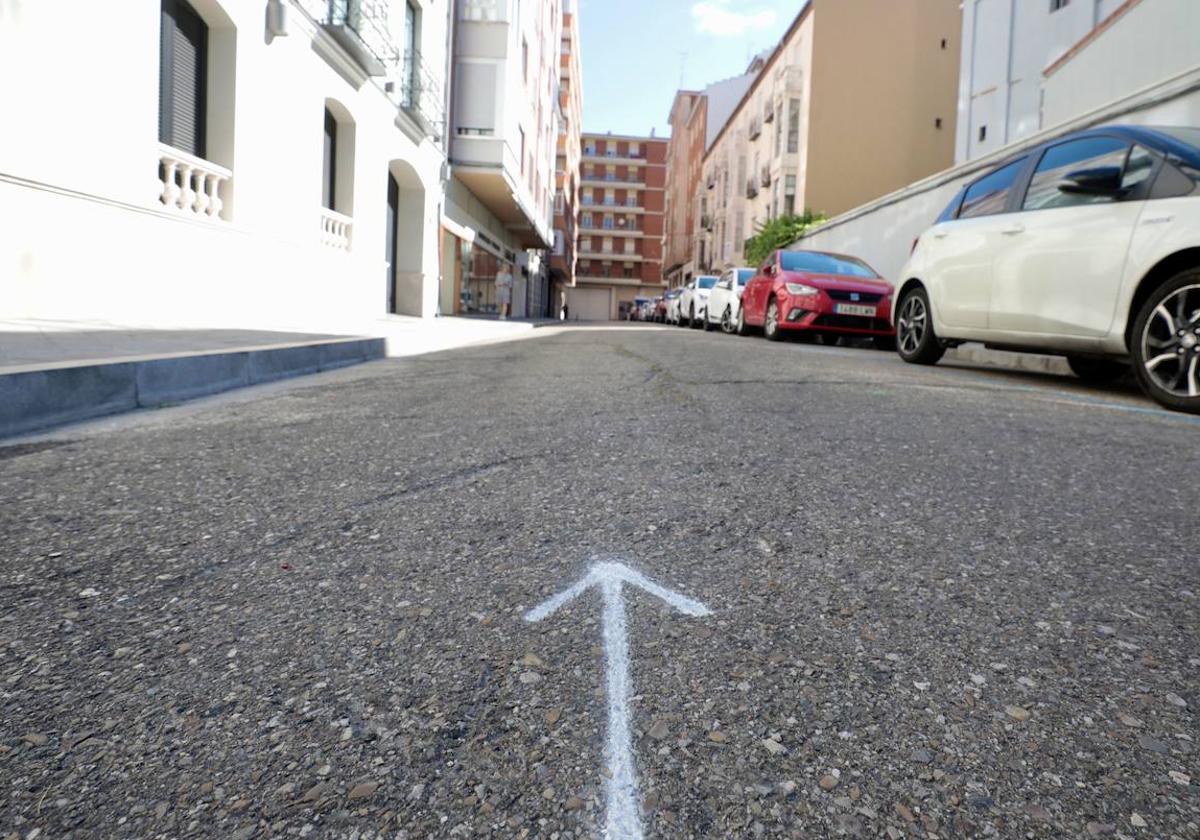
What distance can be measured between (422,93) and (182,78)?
955cm

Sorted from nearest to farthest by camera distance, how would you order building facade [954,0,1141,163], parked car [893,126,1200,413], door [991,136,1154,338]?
parked car [893,126,1200,413] → door [991,136,1154,338] → building facade [954,0,1141,163]

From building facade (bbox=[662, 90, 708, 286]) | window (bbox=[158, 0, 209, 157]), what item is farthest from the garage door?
window (bbox=[158, 0, 209, 157])

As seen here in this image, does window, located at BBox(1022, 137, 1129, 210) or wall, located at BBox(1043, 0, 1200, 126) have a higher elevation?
wall, located at BBox(1043, 0, 1200, 126)

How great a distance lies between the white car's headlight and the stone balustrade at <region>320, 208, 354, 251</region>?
24.4 ft

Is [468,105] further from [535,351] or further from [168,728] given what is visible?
[168,728]

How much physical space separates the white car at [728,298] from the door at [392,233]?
295 inches

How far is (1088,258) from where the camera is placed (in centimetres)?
548

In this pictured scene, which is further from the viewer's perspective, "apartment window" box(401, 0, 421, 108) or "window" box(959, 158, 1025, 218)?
"apartment window" box(401, 0, 421, 108)

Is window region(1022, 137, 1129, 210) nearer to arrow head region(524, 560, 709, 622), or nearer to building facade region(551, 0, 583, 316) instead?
arrow head region(524, 560, 709, 622)

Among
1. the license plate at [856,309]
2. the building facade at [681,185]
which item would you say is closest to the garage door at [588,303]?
Answer: the building facade at [681,185]

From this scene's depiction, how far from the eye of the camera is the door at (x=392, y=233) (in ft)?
62.9

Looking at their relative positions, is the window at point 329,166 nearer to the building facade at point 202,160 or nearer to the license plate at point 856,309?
the building facade at point 202,160

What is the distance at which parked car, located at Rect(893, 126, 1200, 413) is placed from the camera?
484 cm

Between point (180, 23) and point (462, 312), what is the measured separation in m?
16.7
